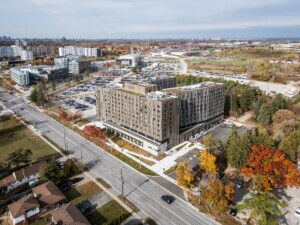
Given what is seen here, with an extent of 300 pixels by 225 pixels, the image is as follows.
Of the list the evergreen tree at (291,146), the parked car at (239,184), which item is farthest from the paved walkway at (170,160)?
the evergreen tree at (291,146)

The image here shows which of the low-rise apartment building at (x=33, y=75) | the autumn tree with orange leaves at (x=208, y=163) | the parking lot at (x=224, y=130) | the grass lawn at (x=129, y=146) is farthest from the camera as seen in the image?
the low-rise apartment building at (x=33, y=75)

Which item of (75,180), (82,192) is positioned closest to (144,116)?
(75,180)

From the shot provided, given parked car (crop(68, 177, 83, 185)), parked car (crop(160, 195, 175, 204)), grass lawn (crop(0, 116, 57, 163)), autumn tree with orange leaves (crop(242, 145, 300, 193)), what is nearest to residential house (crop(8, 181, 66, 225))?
parked car (crop(68, 177, 83, 185))

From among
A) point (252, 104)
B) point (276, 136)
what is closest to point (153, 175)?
point (276, 136)

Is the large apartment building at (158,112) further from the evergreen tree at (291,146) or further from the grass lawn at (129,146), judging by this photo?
the evergreen tree at (291,146)

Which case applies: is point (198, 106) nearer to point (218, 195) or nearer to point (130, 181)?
point (130, 181)

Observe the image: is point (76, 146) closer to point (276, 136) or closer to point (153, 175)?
point (153, 175)
